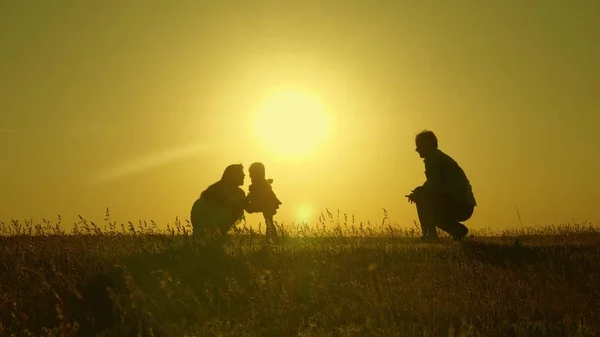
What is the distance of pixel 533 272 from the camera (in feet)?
29.5

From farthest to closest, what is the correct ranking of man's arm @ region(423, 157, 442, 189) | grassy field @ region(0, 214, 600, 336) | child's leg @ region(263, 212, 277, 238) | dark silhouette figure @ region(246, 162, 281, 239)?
dark silhouette figure @ region(246, 162, 281, 239) → child's leg @ region(263, 212, 277, 238) → man's arm @ region(423, 157, 442, 189) → grassy field @ region(0, 214, 600, 336)

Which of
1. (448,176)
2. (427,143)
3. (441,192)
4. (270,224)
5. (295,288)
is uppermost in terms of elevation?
(427,143)

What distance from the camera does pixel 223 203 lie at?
1328cm

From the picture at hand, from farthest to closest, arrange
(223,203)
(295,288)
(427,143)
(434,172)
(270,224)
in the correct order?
(270,224)
(223,203)
(427,143)
(434,172)
(295,288)

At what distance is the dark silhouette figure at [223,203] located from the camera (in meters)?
13.2

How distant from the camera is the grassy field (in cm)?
692

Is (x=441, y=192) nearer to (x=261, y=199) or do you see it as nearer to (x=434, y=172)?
(x=434, y=172)

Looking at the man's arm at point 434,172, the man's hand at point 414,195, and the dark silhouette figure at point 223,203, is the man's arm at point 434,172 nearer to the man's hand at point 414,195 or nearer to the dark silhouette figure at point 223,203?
the man's hand at point 414,195

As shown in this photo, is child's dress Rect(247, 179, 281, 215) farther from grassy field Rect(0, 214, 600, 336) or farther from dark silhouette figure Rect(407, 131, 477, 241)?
dark silhouette figure Rect(407, 131, 477, 241)

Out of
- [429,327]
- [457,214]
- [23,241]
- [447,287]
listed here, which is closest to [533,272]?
[447,287]

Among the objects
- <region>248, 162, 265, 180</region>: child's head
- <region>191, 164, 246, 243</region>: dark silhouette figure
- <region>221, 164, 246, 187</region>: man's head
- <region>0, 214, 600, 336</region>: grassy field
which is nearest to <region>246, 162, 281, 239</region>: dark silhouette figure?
<region>248, 162, 265, 180</region>: child's head

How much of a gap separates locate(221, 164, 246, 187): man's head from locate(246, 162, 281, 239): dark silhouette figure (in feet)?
1.26

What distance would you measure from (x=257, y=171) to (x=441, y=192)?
368cm

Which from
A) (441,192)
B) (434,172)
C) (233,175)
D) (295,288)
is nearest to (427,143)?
(434,172)
